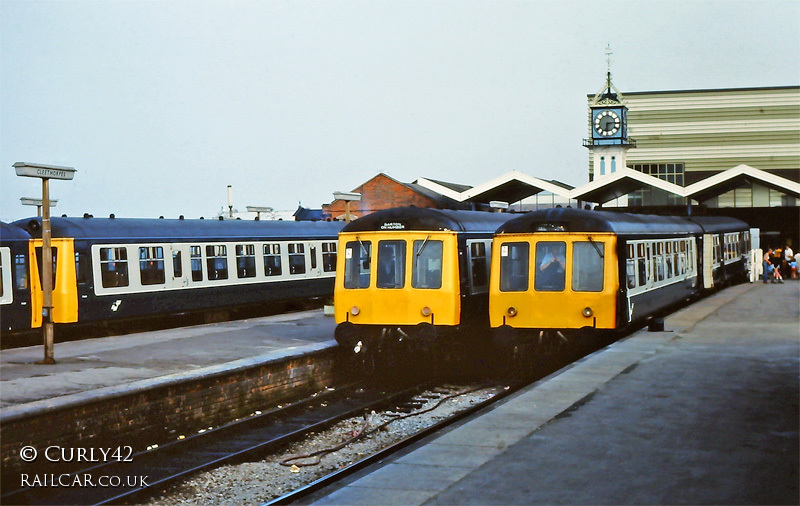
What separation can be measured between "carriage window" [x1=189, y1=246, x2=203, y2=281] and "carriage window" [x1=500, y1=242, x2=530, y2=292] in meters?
8.90

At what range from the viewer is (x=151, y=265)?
20.7 m

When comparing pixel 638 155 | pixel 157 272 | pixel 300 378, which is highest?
pixel 638 155

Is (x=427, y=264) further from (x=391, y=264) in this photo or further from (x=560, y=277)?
→ (x=560, y=277)

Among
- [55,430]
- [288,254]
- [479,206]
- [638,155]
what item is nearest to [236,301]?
[288,254]

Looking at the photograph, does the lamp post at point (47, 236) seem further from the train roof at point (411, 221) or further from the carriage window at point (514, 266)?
the carriage window at point (514, 266)

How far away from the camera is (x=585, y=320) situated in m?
15.3

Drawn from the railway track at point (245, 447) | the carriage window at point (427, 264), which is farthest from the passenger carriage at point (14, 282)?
the carriage window at point (427, 264)

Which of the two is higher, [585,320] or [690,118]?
[690,118]

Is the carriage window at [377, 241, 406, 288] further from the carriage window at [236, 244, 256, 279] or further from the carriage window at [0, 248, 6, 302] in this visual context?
the carriage window at [236, 244, 256, 279]

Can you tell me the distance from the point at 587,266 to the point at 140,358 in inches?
297

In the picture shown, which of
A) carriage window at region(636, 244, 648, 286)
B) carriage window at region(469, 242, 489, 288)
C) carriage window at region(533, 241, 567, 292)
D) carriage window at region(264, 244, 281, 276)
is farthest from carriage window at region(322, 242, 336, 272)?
carriage window at region(533, 241, 567, 292)

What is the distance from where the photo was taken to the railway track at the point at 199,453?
9562 mm

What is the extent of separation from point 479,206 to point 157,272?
7.52m

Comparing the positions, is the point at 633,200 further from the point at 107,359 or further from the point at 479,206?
the point at 107,359
